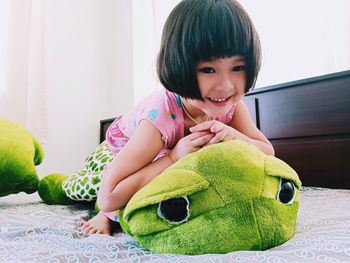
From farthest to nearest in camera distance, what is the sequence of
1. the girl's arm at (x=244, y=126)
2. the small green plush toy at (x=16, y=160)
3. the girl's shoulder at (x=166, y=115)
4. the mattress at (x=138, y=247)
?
the small green plush toy at (x=16, y=160) < the girl's arm at (x=244, y=126) < the girl's shoulder at (x=166, y=115) < the mattress at (x=138, y=247)

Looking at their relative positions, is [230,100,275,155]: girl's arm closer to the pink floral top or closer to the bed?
the pink floral top

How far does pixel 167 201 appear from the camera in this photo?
48 cm

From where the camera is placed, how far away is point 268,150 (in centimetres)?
73

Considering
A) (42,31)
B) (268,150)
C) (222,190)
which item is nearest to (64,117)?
(42,31)

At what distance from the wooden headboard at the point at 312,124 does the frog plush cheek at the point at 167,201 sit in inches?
39.6

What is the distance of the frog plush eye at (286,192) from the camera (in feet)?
1.70

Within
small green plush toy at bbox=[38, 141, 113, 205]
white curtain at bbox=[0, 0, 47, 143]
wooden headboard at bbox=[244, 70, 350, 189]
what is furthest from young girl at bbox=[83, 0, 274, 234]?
white curtain at bbox=[0, 0, 47, 143]

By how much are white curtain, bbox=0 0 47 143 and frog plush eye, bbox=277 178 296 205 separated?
1939 millimetres

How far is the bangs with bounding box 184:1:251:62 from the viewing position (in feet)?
1.73

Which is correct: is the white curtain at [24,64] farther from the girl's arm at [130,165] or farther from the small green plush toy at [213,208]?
the small green plush toy at [213,208]

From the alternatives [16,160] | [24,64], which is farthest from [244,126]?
[24,64]

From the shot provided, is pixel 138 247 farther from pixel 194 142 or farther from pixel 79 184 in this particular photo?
pixel 79 184

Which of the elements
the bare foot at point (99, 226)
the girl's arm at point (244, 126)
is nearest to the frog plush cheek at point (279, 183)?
the girl's arm at point (244, 126)

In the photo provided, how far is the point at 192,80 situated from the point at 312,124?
38.7 inches
